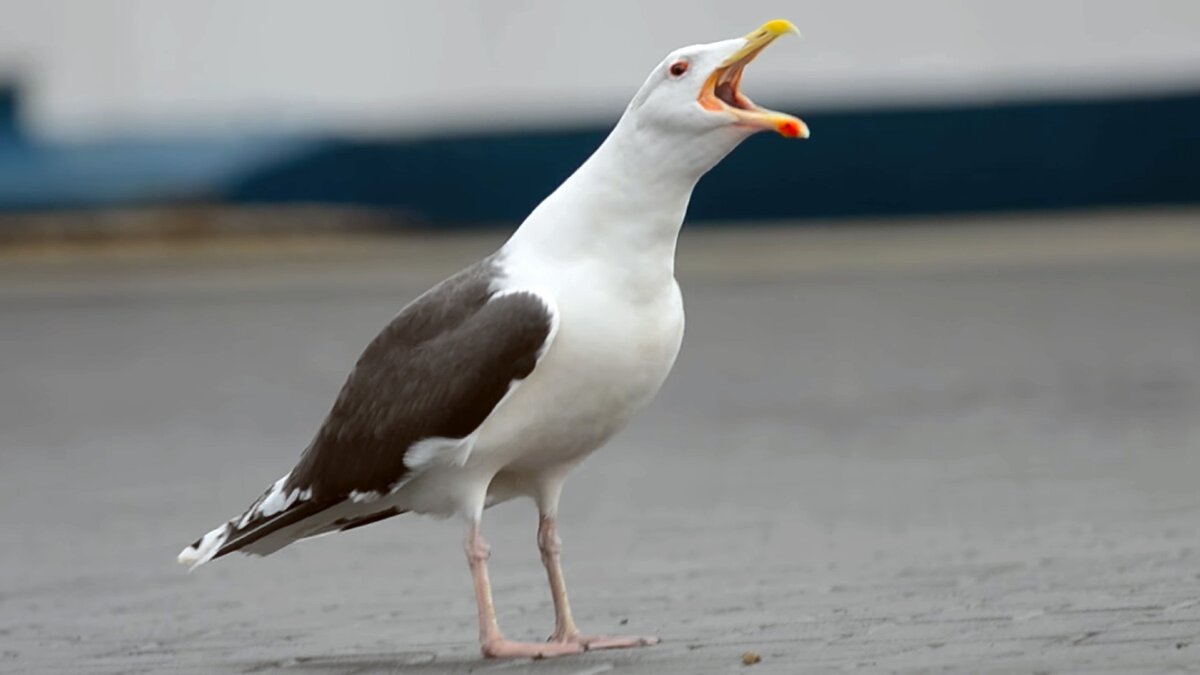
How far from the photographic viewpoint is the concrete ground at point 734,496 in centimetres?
532

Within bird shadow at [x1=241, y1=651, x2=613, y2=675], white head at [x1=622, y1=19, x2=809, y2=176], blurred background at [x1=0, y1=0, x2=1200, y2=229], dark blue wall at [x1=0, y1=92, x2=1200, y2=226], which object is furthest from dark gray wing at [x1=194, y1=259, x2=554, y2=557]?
blurred background at [x1=0, y1=0, x2=1200, y2=229]

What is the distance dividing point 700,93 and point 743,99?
141 millimetres

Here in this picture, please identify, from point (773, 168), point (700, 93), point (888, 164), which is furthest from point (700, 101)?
point (773, 168)

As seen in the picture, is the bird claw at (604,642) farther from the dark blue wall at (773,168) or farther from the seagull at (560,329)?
the dark blue wall at (773,168)

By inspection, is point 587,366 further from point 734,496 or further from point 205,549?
point 734,496

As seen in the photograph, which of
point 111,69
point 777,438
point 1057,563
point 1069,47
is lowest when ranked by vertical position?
point 1057,563

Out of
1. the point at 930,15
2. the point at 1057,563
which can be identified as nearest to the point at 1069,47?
the point at 930,15

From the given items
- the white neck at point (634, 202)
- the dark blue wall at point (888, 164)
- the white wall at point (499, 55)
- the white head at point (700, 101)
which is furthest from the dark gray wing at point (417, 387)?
the white wall at point (499, 55)

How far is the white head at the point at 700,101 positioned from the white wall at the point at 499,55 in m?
22.1

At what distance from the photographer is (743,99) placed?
16.2 ft

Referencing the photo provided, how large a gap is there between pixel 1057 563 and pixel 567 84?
78.5 feet

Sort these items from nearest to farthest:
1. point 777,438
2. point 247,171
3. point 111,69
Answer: point 777,438 → point 247,171 → point 111,69

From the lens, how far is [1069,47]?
2820 centimetres

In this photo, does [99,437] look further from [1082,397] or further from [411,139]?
[411,139]
